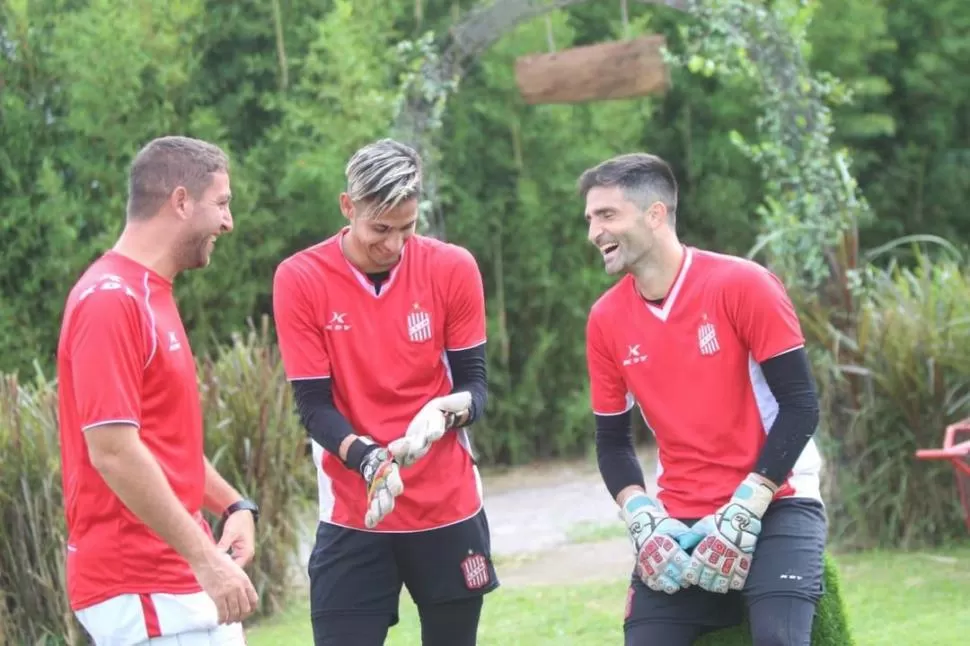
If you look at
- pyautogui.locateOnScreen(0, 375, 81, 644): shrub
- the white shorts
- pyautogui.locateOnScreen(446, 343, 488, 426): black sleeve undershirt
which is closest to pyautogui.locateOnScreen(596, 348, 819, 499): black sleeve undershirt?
pyautogui.locateOnScreen(446, 343, 488, 426): black sleeve undershirt

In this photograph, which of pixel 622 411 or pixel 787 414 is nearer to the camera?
pixel 787 414

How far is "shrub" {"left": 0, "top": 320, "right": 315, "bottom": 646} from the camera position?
661 centimetres

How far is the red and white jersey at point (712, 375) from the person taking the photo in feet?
13.1

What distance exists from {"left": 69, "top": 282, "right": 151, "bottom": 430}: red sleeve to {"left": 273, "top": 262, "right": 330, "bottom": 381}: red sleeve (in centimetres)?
81

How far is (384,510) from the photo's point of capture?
379 centimetres

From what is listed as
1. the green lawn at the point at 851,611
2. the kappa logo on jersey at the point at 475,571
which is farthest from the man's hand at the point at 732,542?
the green lawn at the point at 851,611

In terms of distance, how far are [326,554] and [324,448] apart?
1.00 feet

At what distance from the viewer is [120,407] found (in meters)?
3.21

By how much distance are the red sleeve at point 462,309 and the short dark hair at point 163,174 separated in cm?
87

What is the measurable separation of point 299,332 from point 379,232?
1.19ft

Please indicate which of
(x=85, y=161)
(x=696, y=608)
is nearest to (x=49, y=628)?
(x=696, y=608)

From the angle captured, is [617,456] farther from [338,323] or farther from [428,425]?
[338,323]

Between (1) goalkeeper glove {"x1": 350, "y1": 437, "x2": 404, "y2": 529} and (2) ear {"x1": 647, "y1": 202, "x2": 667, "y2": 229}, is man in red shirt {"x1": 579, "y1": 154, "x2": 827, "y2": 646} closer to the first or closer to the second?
(2) ear {"x1": 647, "y1": 202, "x2": 667, "y2": 229}

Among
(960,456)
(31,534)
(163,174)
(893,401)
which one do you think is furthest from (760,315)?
(893,401)
